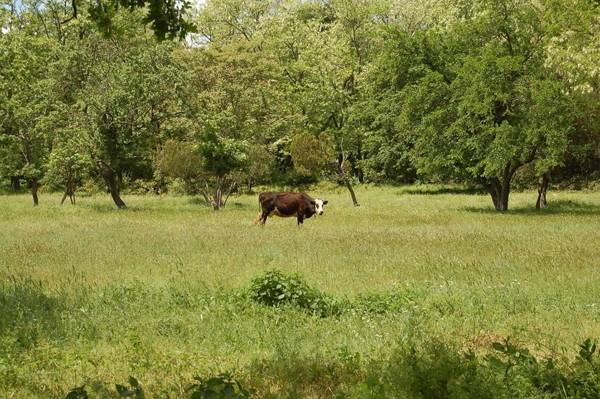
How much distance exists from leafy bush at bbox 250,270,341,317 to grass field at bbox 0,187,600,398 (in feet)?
1.00

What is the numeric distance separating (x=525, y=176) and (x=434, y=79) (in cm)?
1678

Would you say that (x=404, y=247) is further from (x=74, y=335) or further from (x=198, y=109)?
(x=198, y=109)

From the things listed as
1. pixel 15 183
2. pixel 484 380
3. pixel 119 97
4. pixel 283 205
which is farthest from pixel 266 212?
pixel 15 183

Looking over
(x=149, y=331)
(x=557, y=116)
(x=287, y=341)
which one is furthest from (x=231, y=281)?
(x=557, y=116)

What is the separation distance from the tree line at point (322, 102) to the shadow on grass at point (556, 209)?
1162 mm

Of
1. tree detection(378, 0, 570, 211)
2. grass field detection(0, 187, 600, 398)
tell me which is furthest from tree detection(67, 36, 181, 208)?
tree detection(378, 0, 570, 211)

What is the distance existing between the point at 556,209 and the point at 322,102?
67.1 feet

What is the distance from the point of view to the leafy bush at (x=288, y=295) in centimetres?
992

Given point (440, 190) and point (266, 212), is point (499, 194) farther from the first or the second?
point (440, 190)

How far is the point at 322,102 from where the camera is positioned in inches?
1820

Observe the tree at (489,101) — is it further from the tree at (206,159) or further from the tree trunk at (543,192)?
the tree at (206,159)

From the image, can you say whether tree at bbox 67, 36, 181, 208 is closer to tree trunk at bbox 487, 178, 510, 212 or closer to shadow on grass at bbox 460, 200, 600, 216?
shadow on grass at bbox 460, 200, 600, 216

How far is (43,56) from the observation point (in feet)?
153

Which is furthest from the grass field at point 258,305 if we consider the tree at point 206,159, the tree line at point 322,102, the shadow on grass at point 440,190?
the shadow on grass at point 440,190
